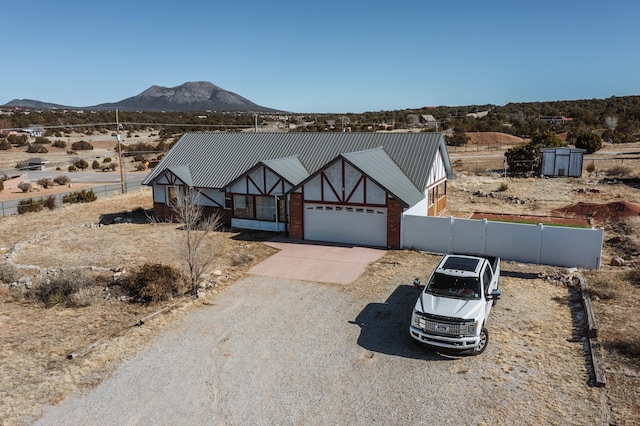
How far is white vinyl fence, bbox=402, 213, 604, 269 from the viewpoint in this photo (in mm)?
20031

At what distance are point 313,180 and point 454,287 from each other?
12.9 metres

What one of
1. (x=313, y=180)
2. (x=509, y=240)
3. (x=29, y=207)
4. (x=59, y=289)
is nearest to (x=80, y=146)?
(x=29, y=207)

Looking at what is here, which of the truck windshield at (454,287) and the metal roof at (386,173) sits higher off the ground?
the metal roof at (386,173)

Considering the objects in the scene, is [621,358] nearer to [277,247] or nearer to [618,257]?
[618,257]

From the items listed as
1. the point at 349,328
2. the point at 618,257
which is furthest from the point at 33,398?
the point at 618,257

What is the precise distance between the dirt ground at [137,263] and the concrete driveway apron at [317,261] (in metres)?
0.79

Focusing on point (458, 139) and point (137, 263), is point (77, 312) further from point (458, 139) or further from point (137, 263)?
point (458, 139)

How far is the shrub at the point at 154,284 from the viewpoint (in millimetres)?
17734

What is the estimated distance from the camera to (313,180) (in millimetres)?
25719

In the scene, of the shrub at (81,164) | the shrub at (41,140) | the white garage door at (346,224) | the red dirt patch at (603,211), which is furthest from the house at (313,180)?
the shrub at (41,140)

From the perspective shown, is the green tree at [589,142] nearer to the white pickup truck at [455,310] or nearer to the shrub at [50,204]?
the white pickup truck at [455,310]

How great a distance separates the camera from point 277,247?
25.1 m

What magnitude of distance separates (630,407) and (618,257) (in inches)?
493

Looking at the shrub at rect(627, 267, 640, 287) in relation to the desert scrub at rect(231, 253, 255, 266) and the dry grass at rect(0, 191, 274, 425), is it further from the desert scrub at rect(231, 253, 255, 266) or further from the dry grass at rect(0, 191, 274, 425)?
the desert scrub at rect(231, 253, 255, 266)
